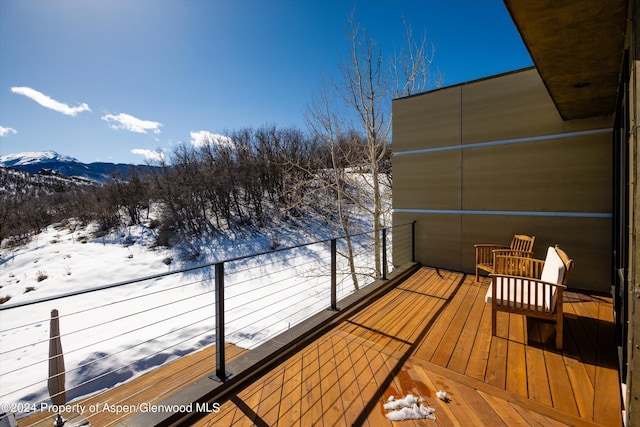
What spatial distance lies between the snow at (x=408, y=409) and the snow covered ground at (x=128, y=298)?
8.16ft

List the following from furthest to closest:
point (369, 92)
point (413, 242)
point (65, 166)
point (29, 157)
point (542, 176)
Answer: point (29, 157) → point (65, 166) → point (369, 92) → point (413, 242) → point (542, 176)

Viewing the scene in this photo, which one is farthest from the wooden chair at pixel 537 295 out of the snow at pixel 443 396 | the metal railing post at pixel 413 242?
the metal railing post at pixel 413 242

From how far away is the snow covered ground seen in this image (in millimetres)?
5973

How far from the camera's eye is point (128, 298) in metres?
6.06

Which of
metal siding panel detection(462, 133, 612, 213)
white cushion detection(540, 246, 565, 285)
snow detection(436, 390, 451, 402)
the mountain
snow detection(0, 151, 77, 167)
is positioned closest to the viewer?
snow detection(436, 390, 451, 402)

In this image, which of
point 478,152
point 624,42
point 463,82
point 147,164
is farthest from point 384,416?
point 147,164

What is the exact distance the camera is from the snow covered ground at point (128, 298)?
5973 millimetres

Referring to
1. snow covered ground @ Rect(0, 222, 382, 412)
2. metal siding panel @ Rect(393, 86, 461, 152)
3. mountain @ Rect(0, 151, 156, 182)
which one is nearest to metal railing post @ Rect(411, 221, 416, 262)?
metal siding panel @ Rect(393, 86, 461, 152)

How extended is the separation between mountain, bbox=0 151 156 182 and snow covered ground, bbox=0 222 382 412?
3743mm

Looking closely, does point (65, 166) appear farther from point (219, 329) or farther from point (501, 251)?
point (501, 251)

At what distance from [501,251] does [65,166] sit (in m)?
74.2

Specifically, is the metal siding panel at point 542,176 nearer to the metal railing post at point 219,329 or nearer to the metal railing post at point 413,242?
the metal railing post at point 413,242

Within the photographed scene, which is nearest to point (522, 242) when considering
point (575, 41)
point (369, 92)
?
point (575, 41)

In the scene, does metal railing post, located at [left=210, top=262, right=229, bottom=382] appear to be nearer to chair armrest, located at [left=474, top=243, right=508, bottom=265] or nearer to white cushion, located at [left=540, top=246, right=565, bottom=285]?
white cushion, located at [left=540, top=246, right=565, bottom=285]
